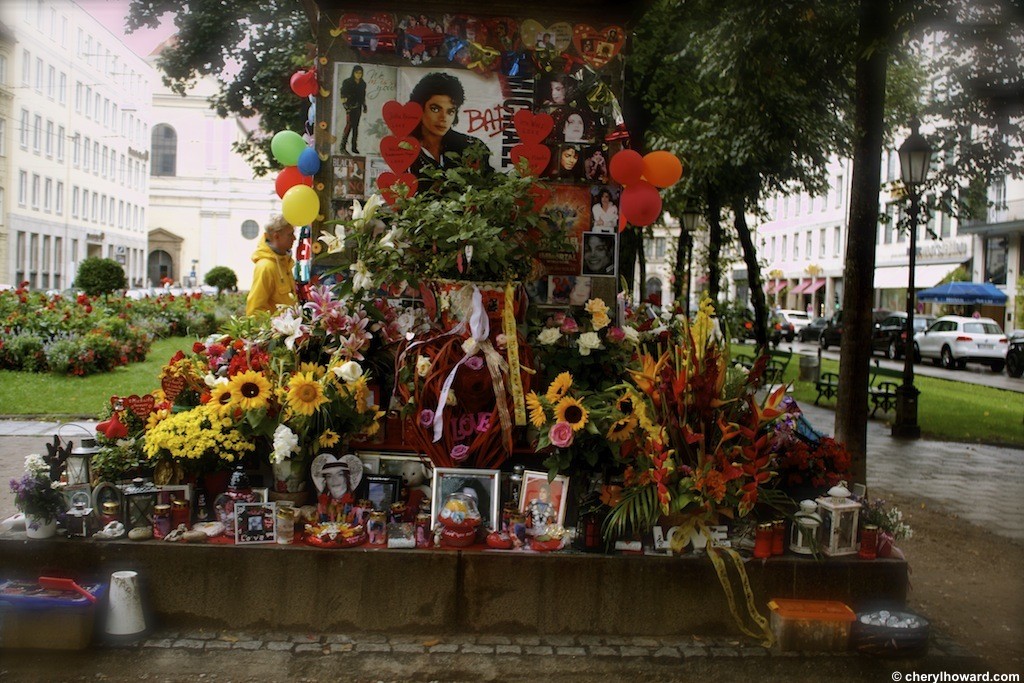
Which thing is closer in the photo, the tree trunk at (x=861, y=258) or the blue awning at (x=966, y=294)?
the tree trunk at (x=861, y=258)

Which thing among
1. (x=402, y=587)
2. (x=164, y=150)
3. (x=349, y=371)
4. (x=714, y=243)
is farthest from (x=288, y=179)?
(x=164, y=150)

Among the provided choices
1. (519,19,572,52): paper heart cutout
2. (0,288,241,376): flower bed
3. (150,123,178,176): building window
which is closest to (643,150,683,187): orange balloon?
(519,19,572,52): paper heart cutout

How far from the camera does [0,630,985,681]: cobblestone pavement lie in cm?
478

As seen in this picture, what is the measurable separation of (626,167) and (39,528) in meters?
4.28

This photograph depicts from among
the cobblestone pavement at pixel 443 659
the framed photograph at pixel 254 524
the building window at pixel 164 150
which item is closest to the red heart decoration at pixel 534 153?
the framed photograph at pixel 254 524

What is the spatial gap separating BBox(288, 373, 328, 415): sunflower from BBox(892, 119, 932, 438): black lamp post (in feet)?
33.4

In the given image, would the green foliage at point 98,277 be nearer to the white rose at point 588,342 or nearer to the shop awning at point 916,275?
the white rose at point 588,342

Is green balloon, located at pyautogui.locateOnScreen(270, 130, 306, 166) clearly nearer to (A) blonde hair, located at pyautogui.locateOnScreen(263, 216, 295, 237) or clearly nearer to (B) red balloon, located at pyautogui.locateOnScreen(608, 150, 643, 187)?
(A) blonde hair, located at pyautogui.locateOnScreen(263, 216, 295, 237)

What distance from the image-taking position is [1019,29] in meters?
8.86

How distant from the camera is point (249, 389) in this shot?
568cm

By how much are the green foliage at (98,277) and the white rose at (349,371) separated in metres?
24.7

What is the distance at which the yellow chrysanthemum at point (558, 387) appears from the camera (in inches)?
224

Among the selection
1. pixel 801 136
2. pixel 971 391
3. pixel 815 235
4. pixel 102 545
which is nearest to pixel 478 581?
pixel 102 545

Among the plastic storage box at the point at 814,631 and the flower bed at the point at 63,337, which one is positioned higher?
the flower bed at the point at 63,337
